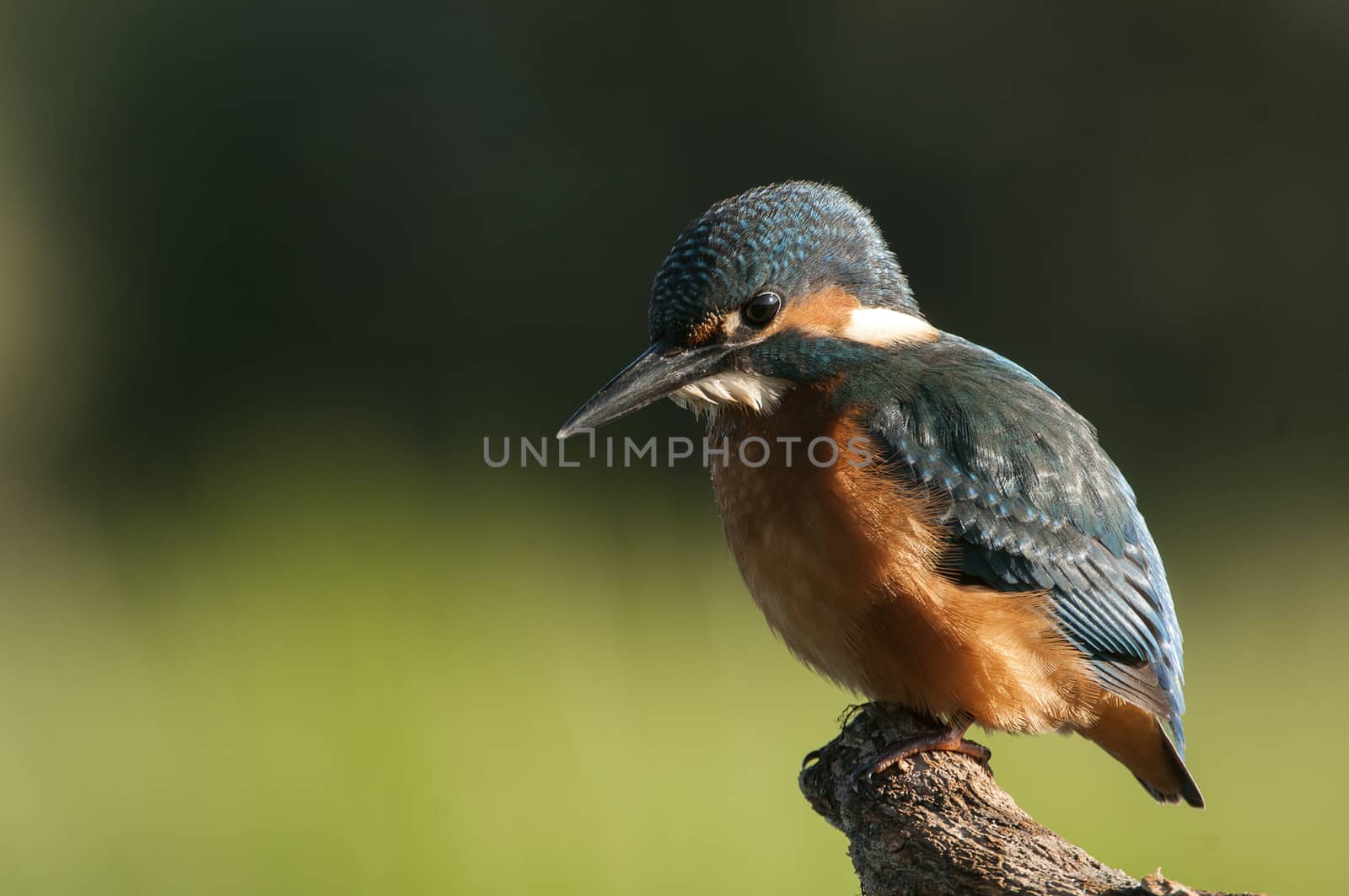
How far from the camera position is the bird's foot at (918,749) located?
2.35 m

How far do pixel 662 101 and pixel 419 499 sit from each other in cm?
184

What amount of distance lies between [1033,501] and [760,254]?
2.17 feet

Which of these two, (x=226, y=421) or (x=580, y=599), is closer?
(x=580, y=599)

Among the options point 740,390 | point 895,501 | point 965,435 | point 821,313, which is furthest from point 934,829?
point 821,313

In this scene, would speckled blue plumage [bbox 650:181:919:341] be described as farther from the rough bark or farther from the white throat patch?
the rough bark

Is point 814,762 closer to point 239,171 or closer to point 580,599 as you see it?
point 580,599

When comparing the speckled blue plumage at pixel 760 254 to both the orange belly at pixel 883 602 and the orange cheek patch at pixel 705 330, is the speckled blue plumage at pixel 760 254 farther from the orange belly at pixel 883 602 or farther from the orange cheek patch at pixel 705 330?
the orange belly at pixel 883 602

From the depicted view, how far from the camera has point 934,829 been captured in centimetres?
210

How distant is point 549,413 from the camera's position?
4.81 metres

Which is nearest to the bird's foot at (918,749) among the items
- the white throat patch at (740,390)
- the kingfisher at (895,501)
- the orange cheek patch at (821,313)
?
the kingfisher at (895,501)

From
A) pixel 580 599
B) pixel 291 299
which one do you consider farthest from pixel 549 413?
pixel 291 299

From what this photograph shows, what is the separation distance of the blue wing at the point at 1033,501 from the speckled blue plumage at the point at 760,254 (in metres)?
0.22

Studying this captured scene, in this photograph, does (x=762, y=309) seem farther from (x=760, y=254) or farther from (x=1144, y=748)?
(x=1144, y=748)

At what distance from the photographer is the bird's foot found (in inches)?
92.6
